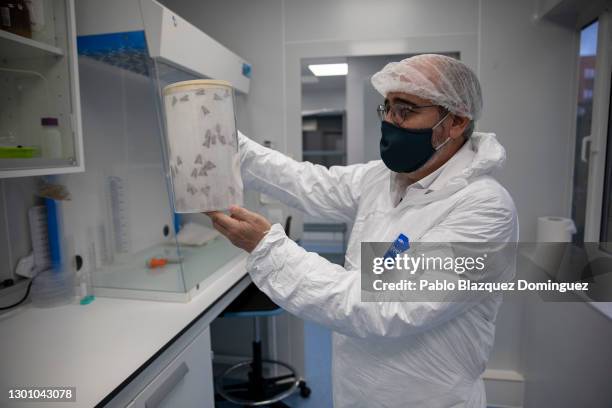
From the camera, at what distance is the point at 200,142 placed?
2.86ft

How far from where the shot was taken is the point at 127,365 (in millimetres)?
996

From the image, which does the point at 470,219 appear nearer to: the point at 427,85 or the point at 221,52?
the point at 427,85

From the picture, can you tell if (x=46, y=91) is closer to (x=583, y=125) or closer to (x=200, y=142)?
(x=200, y=142)

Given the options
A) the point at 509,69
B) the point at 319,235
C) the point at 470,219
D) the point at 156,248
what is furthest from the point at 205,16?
the point at 319,235

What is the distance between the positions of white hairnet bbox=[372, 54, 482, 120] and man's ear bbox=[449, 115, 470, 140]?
23 mm

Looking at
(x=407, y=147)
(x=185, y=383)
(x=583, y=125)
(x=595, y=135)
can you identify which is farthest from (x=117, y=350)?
(x=583, y=125)

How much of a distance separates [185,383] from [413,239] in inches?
34.2

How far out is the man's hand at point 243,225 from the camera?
38.0 inches

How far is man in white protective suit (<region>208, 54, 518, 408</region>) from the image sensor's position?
0.93 meters

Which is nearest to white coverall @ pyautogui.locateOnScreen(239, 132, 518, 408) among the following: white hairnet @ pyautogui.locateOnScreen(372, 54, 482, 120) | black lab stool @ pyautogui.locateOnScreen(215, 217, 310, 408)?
white hairnet @ pyautogui.locateOnScreen(372, 54, 482, 120)

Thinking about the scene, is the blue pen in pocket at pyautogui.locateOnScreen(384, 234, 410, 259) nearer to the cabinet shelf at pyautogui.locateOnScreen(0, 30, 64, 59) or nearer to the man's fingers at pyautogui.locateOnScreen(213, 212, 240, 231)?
the man's fingers at pyautogui.locateOnScreen(213, 212, 240, 231)

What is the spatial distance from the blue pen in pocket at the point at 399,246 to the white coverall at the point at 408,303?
4cm

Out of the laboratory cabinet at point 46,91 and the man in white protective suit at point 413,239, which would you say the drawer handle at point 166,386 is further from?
the laboratory cabinet at point 46,91

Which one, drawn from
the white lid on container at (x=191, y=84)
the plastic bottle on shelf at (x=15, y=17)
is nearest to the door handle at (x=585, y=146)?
the white lid on container at (x=191, y=84)
